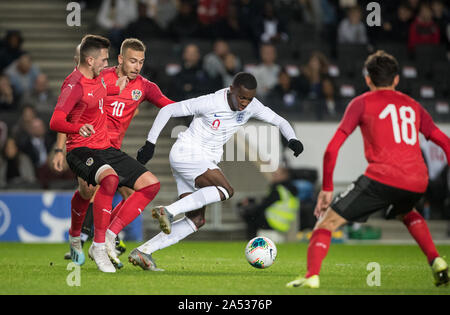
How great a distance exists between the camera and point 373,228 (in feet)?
47.4

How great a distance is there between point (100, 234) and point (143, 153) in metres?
0.83

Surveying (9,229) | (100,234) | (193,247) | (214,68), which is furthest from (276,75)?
(100,234)

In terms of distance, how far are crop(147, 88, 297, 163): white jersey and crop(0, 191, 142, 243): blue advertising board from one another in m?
5.26

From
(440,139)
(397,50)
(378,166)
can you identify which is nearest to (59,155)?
(378,166)

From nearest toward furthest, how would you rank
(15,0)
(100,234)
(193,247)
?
1. (100,234)
2. (193,247)
3. (15,0)

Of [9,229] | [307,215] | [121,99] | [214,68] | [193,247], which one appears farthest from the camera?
[214,68]

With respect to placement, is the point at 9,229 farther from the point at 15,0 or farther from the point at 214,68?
the point at 15,0

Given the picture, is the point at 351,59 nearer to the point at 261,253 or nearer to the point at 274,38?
the point at 274,38

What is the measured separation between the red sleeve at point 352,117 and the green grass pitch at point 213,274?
3.95 ft

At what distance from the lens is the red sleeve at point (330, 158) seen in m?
6.05

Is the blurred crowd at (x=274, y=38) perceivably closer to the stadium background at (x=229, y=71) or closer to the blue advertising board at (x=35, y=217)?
the stadium background at (x=229, y=71)

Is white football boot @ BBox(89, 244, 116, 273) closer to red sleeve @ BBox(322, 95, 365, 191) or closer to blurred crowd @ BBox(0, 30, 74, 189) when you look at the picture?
red sleeve @ BBox(322, 95, 365, 191)

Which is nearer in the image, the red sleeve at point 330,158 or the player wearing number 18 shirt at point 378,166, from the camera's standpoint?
the red sleeve at point 330,158

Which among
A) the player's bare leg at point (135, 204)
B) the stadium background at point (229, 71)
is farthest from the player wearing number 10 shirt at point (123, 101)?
the stadium background at point (229, 71)
